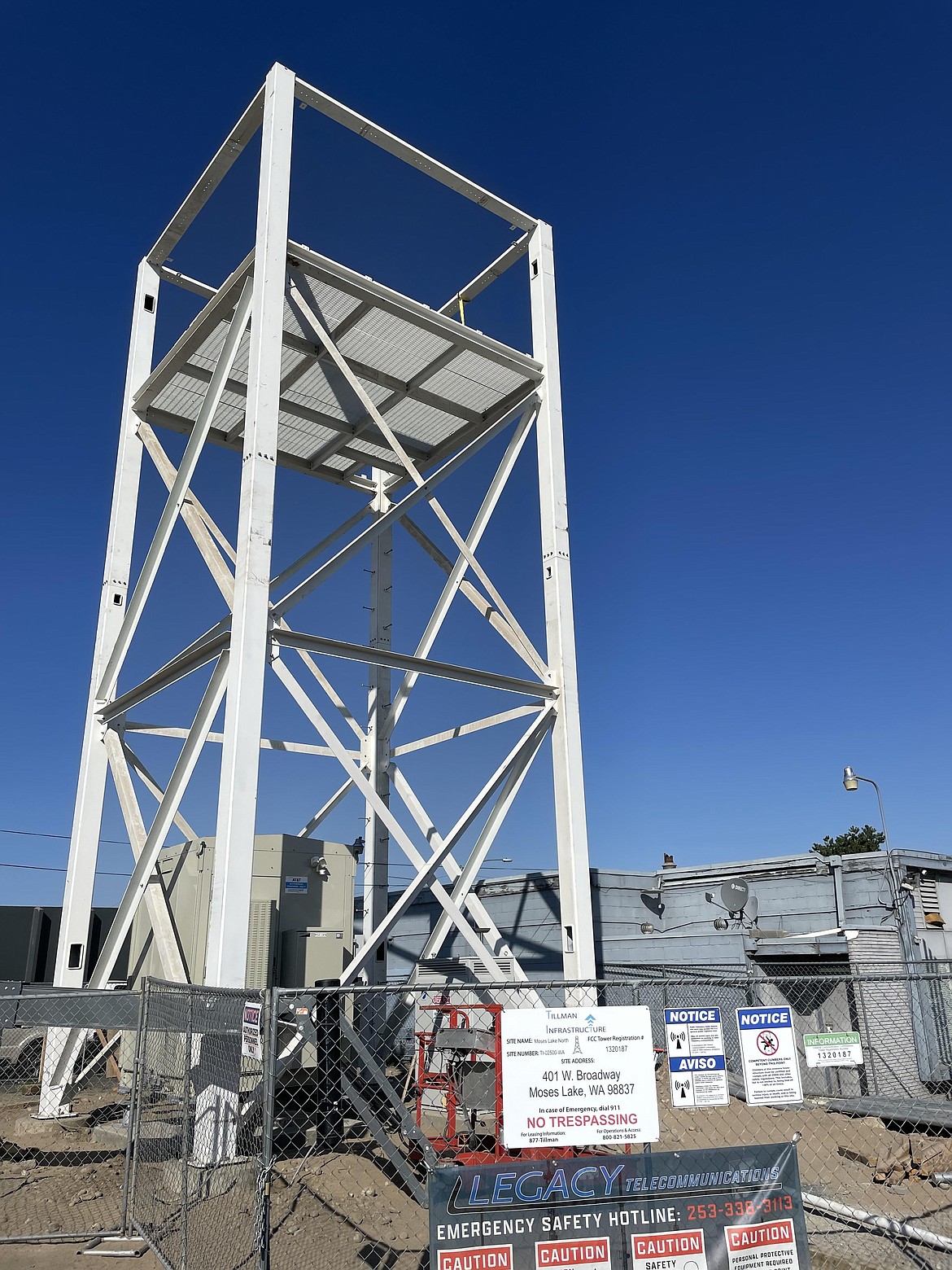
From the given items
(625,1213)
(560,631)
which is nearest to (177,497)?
(560,631)

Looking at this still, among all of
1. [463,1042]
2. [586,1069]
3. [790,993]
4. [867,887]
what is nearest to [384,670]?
[463,1042]

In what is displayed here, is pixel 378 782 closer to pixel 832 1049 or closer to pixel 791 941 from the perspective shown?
pixel 832 1049

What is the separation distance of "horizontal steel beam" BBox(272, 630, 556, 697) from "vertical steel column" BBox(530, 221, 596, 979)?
1.42 ft

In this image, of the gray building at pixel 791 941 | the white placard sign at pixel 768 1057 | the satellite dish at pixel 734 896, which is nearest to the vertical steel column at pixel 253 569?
the white placard sign at pixel 768 1057

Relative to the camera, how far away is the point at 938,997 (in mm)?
17141

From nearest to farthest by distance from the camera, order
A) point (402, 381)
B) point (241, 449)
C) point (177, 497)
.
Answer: point (177, 497), point (402, 381), point (241, 449)

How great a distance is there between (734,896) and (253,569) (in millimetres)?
12895

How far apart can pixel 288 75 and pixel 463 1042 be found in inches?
389

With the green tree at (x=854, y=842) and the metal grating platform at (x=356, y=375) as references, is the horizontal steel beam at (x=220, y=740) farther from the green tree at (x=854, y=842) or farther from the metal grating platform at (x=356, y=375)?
the green tree at (x=854, y=842)

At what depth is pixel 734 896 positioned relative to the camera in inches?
712

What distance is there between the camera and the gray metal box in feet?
36.9

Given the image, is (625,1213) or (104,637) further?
(104,637)

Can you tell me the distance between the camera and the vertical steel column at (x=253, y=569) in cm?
785

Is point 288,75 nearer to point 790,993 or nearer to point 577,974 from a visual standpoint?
point 577,974
